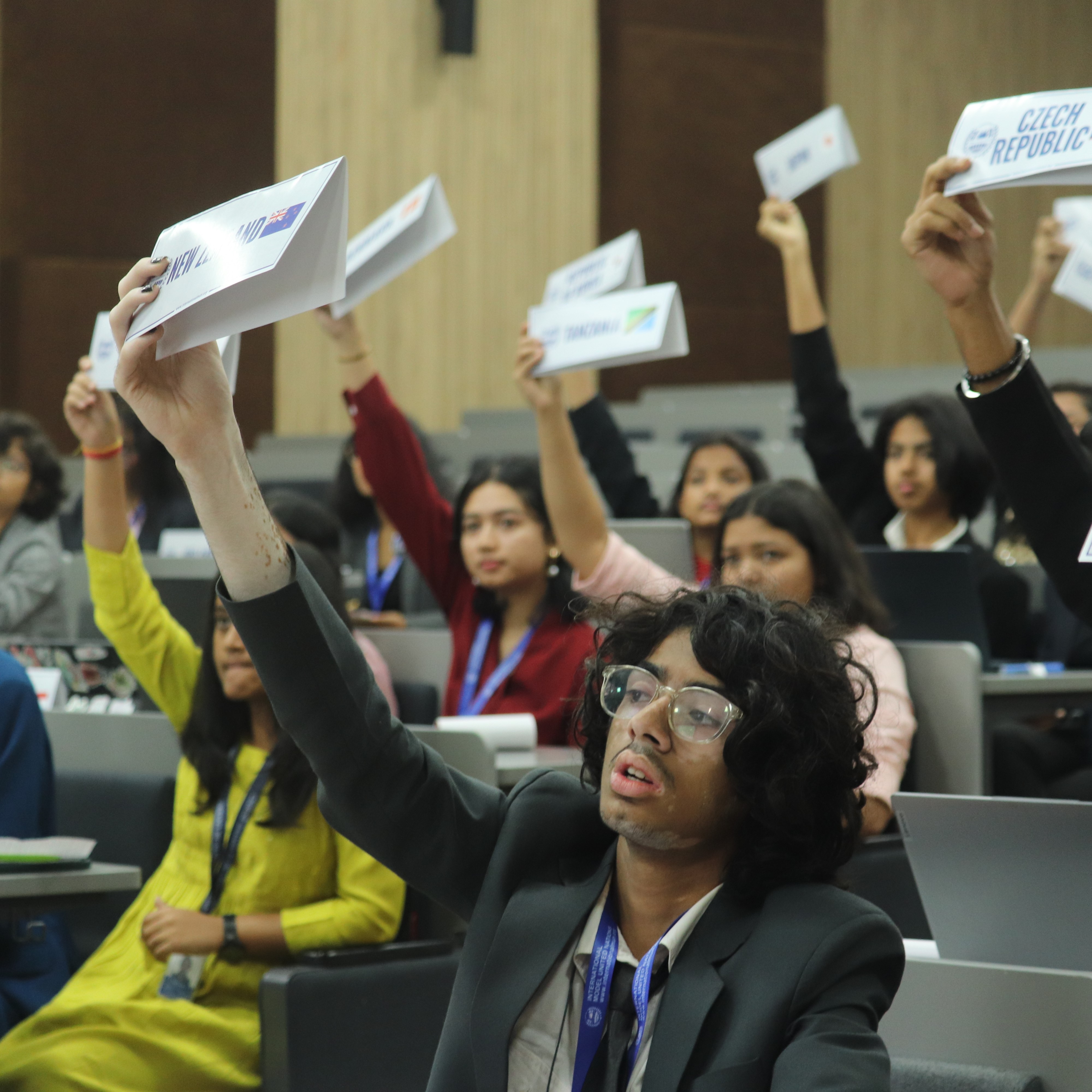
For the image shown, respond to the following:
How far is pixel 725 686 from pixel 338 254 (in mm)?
505

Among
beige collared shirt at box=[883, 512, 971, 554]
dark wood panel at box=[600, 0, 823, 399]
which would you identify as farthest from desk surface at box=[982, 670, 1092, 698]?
dark wood panel at box=[600, 0, 823, 399]

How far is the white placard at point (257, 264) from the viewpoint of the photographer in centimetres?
113

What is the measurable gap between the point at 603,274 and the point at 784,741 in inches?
101

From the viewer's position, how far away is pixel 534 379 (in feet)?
10.8

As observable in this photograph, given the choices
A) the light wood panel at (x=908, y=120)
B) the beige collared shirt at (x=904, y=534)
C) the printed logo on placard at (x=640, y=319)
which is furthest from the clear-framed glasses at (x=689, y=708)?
the light wood panel at (x=908, y=120)

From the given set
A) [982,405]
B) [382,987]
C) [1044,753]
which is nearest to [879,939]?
[982,405]

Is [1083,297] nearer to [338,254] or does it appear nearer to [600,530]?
[600,530]

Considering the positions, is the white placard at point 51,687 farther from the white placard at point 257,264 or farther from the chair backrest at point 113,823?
the white placard at point 257,264

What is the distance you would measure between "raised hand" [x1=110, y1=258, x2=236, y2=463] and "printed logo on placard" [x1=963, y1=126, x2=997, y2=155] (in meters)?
0.88

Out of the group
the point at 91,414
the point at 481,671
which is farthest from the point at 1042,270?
the point at 91,414

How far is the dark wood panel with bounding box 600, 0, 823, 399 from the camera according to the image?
915 cm

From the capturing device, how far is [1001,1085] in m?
1.38

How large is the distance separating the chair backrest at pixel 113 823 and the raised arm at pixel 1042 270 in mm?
2517

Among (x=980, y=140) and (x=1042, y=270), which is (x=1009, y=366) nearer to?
(x=980, y=140)
